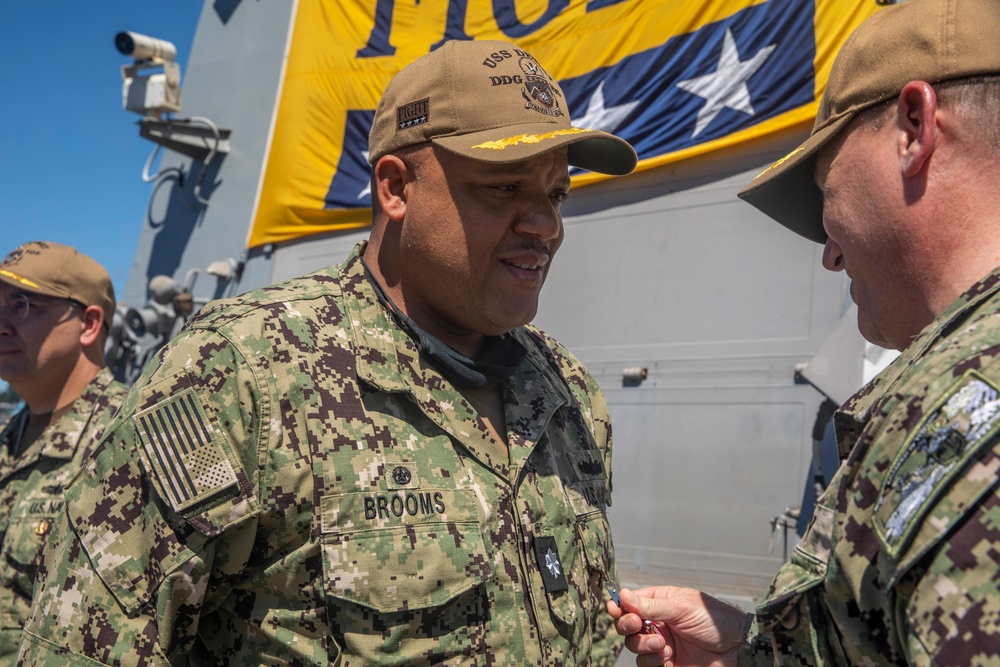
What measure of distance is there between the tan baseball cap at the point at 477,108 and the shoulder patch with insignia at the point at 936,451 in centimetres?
91

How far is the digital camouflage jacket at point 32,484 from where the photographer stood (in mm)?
2625

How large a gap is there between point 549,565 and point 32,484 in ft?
6.29

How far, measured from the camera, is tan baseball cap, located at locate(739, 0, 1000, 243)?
44.1 inches

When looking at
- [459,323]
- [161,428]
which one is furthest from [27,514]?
[459,323]

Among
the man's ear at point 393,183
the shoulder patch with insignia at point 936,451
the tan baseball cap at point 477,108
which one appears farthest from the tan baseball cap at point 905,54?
the man's ear at point 393,183

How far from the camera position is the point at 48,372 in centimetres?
301

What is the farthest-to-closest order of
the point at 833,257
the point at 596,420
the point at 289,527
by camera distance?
1. the point at 596,420
2. the point at 289,527
3. the point at 833,257

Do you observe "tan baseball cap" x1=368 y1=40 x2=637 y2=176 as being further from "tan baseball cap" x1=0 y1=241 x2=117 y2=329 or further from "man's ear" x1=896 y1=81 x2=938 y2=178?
"tan baseball cap" x1=0 y1=241 x2=117 y2=329

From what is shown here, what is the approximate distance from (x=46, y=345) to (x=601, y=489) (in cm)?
202

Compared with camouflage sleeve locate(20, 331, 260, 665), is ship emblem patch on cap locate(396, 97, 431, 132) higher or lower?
higher

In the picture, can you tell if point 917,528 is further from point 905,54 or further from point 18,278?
point 18,278

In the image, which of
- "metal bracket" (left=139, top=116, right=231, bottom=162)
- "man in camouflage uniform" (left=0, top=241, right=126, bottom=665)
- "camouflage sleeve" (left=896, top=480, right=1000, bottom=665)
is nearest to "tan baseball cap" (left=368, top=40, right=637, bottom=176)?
"camouflage sleeve" (left=896, top=480, right=1000, bottom=665)

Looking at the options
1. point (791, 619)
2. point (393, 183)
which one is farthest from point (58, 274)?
point (791, 619)

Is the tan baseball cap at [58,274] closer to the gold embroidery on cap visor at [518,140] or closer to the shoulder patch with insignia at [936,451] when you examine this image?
the gold embroidery on cap visor at [518,140]
